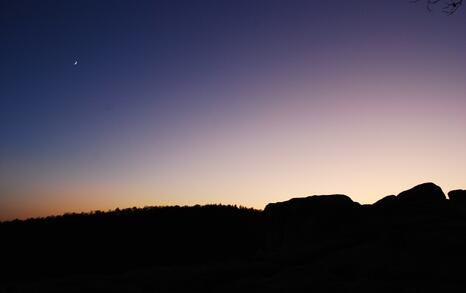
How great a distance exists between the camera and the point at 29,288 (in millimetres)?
8805

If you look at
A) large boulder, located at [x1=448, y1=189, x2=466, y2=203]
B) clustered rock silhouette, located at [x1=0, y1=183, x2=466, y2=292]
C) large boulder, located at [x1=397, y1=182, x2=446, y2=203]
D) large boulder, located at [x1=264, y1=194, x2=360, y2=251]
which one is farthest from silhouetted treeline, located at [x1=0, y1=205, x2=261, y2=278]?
large boulder, located at [x1=448, y1=189, x2=466, y2=203]

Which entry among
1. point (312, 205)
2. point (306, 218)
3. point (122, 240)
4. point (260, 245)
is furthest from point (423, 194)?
point (122, 240)

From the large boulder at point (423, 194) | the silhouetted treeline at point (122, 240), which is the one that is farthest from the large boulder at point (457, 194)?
the silhouetted treeline at point (122, 240)

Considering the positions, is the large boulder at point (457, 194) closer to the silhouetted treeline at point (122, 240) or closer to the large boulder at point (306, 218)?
the large boulder at point (306, 218)

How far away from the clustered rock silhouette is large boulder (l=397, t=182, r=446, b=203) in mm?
48

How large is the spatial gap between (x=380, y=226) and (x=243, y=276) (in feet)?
16.8

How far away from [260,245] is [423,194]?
8.93 meters

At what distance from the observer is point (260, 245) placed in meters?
22.6

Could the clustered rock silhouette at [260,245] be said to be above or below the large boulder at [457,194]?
below

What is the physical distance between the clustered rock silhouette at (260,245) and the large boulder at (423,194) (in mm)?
48

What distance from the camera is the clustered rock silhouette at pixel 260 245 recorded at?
830 centimetres

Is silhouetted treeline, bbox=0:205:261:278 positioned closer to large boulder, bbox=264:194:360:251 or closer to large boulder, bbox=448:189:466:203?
large boulder, bbox=264:194:360:251

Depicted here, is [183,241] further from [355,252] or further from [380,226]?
[355,252]

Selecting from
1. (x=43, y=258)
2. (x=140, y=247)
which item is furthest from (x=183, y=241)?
(x=43, y=258)
